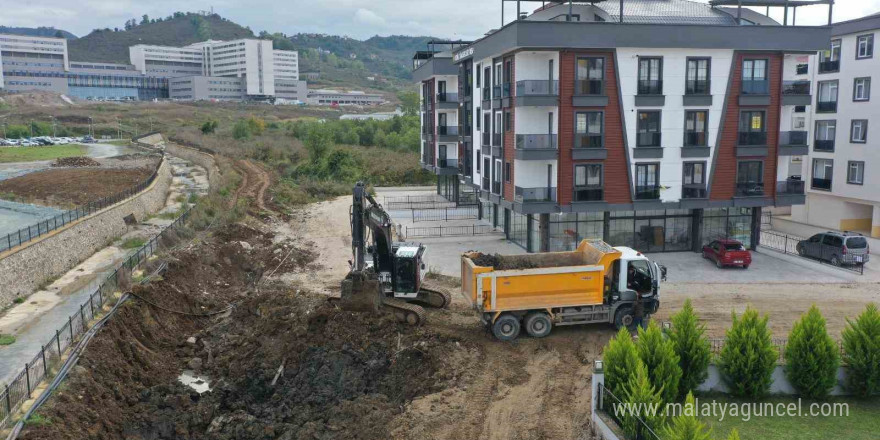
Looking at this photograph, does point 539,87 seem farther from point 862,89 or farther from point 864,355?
point 862,89

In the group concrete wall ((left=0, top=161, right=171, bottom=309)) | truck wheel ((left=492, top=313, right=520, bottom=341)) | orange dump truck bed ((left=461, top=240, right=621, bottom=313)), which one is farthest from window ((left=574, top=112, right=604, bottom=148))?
concrete wall ((left=0, top=161, right=171, bottom=309))

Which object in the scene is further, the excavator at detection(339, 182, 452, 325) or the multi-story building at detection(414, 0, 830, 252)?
the multi-story building at detection(414, 0, 830, 252)

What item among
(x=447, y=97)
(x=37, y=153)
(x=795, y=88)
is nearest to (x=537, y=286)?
(x=795, y=88)

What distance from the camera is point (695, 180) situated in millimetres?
34344

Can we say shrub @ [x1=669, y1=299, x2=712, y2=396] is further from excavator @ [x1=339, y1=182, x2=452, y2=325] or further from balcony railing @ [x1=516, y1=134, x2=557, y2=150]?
balcony railing @ [x1=516, y1=134, x2=557, y2=150]

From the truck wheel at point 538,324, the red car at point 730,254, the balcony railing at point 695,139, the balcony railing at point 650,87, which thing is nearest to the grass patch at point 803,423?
the truck wheel at point 538,324

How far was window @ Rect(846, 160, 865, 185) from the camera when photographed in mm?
40844

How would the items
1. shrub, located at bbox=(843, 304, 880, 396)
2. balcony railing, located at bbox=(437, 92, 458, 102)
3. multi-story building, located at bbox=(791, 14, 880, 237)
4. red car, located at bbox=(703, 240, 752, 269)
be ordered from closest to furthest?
shrub, located at bbox=(843, 304, 880, 396)
red car, located at bbox=(703, 240, 752, 269)
multi-story building, located at bbox=(791, 14, 880, 237)
balcony railing, located at bbox=(437, 92, 458, 102)

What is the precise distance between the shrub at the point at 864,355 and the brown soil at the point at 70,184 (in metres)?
43.0

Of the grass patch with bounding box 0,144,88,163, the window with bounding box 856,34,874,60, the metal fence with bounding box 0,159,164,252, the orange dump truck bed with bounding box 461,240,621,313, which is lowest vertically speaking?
the orange dump truck bed with bounding box 461,240,621,313

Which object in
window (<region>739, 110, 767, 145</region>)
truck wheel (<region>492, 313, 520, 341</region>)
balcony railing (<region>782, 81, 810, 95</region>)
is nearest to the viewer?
truck wheel (<region>492, 313, 520, 341</region>)

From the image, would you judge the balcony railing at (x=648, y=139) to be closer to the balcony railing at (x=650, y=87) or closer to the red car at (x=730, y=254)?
the balcony railing at (x=650, y=87)

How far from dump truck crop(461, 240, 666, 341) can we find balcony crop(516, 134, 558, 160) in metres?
10.2

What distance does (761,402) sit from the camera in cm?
1673
